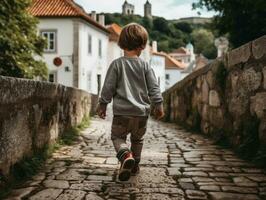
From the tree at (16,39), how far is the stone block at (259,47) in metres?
12.0

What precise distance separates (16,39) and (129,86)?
12.9 m

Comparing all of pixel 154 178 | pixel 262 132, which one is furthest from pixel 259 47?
pixel 154 178

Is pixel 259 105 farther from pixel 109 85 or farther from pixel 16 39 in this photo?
pixel 16 39

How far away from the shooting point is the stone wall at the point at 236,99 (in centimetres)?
463

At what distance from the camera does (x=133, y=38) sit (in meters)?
3.87

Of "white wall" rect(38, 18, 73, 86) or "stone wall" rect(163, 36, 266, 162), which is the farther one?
"white wall" rect(38, 18, 73, 86)

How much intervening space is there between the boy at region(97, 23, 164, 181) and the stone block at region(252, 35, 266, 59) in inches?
52.3

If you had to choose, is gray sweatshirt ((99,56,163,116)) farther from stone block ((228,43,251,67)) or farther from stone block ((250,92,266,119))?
stone block ((228,43,251,67))

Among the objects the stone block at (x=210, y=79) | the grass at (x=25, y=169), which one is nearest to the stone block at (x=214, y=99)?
the stone block at (x=210, y=79)

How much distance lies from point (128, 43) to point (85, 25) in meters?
27.7

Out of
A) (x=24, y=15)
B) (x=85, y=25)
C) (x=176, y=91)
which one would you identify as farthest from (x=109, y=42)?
(x=176, y=91)

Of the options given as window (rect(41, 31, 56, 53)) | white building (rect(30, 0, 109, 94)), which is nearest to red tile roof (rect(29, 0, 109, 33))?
white building (rect(30, 0, 109, 94))

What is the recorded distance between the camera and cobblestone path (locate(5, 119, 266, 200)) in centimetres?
324

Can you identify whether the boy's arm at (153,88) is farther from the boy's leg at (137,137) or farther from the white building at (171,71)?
the white building at (171,71)
